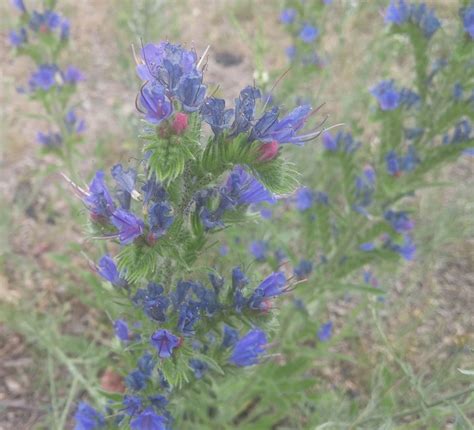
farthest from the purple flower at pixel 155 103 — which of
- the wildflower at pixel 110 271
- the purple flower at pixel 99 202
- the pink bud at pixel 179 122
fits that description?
the wildflower at pixel 110 271

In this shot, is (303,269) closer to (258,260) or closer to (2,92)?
(258,260)

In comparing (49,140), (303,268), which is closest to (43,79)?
(49,140)

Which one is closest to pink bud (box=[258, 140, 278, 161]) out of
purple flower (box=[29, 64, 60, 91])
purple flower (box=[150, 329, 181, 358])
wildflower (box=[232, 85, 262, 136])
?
wildflower (box=[232, 85, 262, 136])

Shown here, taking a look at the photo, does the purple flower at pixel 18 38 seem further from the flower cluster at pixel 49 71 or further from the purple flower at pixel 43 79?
the purple flower at pixel 43 79

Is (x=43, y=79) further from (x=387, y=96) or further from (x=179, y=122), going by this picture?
(x=179, y=122)

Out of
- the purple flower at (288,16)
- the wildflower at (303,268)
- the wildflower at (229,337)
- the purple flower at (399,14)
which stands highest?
the purple flower at (288,16)

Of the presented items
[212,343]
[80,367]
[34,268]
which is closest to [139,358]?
[212,343]
